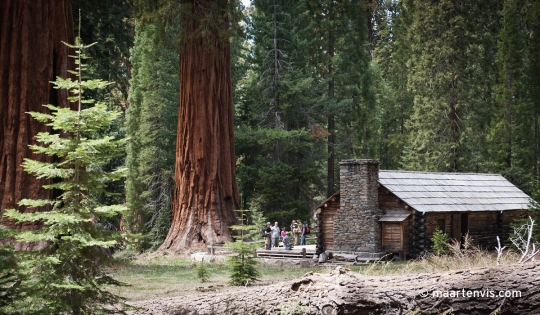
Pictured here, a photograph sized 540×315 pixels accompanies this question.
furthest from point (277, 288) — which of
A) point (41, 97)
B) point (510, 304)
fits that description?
point (41, 97)

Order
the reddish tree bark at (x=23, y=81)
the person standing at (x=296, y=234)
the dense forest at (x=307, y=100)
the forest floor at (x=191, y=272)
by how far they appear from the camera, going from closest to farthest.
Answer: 1. the forest floor at (x=191, y=272)
2. the reddish tree bark at (x=23, y=81)
3. the dense forest at (x=307, y=100)
4. the person standing at (x=296, y=234)

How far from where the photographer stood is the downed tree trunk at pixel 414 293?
9484 millimetres

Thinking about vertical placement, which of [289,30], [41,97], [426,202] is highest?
[289,30]

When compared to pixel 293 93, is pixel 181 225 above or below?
below

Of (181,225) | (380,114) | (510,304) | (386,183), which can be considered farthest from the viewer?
(380,114)

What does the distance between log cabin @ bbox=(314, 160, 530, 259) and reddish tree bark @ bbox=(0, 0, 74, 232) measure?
13.0 m

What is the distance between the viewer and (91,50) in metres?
24.6

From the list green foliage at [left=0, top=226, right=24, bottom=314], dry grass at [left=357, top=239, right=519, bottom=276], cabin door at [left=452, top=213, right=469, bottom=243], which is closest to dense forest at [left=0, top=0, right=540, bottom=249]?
cabin door at [left=452, top=213, right=469, bottom=243]

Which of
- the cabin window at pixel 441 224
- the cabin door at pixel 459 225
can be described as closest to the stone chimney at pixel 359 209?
the cabin window at pixel 441 224

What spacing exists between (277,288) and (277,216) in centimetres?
2516

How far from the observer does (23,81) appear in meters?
14.7

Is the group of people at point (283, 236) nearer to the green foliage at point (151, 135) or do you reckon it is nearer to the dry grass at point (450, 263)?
the green foliage at point (151, 135)

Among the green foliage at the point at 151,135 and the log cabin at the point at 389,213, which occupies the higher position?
the green foliage at the point at 151,135

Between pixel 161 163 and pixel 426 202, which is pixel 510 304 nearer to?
pixel 426 202
